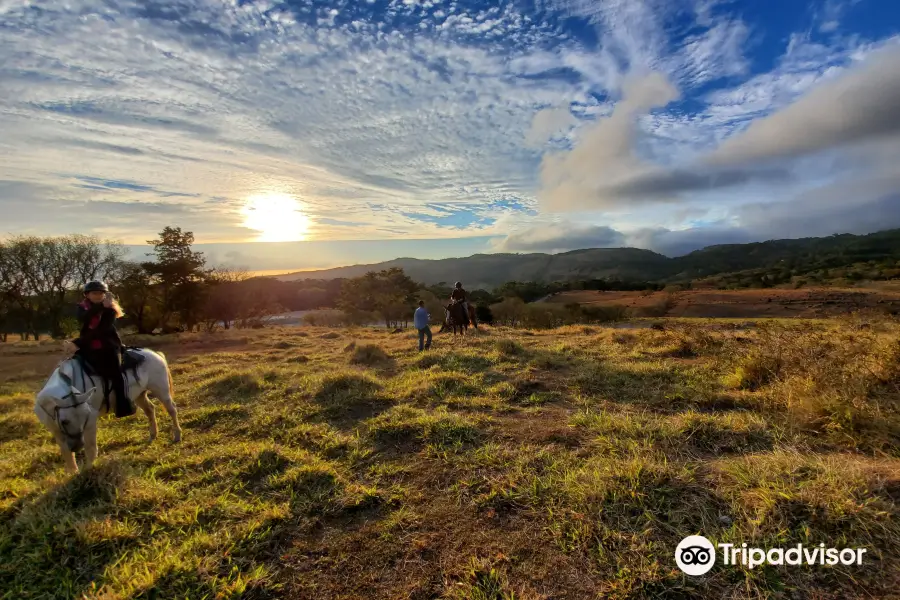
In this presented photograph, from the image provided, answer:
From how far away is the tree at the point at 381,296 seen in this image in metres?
47.2

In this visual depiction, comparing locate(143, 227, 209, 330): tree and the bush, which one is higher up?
locate(143, 227, 209, 330): tree

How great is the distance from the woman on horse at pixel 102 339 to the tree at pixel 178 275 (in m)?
33.5

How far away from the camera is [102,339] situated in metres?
5.12

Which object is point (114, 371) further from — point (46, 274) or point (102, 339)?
point (46, 274)

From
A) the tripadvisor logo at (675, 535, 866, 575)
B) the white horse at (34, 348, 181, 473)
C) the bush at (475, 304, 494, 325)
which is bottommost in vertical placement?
the bush at (475, 304, 494, 325)

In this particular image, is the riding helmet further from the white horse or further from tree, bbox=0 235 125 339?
tree, bbox=0 235 125 339

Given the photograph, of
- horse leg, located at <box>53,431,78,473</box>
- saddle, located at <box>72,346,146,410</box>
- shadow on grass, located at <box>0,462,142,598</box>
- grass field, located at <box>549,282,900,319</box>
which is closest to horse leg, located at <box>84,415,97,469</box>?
horse leg, located at <box>53,431,78,473</box>

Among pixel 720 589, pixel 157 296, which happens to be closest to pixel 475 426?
pixel 720 589

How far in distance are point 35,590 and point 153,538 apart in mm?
699

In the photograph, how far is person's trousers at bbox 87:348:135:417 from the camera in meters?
5.11

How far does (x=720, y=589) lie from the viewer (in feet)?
8.30

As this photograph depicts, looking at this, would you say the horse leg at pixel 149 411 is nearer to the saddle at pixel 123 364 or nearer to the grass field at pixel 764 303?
the saddle at pixel 123 364

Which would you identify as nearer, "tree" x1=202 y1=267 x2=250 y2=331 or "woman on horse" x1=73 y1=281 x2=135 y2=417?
"woman on horse" x1=73 y1=281 x2=135 y2=417

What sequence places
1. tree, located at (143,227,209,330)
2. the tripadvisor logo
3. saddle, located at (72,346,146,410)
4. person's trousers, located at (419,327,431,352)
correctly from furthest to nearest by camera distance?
tree, located at (143,227,209,330), person's trousers, located at (419,327,431,352), saddle, located at (72,346,146,410), the tripadvisor logo
